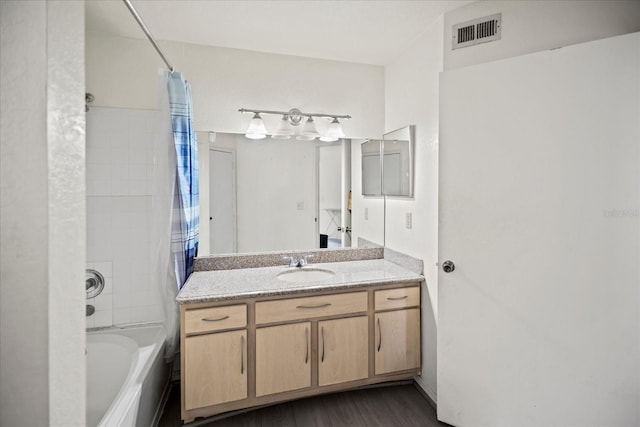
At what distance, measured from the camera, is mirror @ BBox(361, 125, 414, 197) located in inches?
87.2

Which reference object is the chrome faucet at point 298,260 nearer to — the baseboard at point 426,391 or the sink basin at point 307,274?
the sink basin at point 307,274

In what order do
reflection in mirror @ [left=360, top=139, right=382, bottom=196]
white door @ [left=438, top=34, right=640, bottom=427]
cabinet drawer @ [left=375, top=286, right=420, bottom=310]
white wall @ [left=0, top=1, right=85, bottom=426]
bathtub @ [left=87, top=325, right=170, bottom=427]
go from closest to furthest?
white wall @ [left=0, top=1, right=85, bottom=426] < white door @ [left=438, top=34, right=640, bottom=427] < bathtub @ [left=87, top=325, right=170, bottom=427] < cabinet drawer @ [left=375, top=286, right=420, bottom=310] < reflection in mirror @ [left=360, top=139, right=382, bottom=196]

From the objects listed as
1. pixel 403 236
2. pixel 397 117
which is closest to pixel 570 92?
pixel 397 117

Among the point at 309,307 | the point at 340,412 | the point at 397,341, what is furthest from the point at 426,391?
the point at 309,307

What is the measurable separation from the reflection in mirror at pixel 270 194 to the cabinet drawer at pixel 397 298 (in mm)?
630

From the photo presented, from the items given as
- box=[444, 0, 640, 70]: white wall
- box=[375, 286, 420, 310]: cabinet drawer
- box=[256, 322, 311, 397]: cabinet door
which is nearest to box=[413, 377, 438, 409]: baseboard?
box=[375, 286, 420, 310]: cabinet drawer

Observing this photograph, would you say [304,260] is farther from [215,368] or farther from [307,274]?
[215,368]

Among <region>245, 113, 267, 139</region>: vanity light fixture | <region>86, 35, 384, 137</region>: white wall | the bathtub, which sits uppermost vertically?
<region>86, 35, 384, 137</region>: white wall

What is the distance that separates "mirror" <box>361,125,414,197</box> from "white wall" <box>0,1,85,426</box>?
74.3 inches

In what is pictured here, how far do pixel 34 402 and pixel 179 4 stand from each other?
1875 mm

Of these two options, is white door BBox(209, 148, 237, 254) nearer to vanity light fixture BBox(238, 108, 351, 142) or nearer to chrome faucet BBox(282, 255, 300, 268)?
vanity light fixture BBox(238, 108, 351, 142)

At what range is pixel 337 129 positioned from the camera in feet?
7.95

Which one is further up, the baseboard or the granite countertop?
the granite countertop

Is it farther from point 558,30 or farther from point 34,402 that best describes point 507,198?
point 34,402
